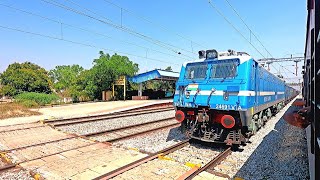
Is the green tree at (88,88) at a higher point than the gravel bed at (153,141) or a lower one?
higher

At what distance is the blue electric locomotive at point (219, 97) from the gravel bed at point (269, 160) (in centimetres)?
60

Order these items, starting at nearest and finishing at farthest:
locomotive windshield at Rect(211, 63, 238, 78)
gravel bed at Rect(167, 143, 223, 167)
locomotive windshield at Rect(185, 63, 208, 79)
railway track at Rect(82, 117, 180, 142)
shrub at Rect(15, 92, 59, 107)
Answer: gravel bed at Rect(167, 143, 223, 167) < locomotive windshield at Rect(211, 63, 238, 78) < locomotive windshield at Rect(185, 63, 208, 79) < railway track at Rect(82, 117, 180, 142) < shrub at Rect(15, 92, 59, 107)

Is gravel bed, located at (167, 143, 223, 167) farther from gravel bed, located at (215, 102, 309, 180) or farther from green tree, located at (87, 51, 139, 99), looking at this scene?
green tree, located at (87, 51, 139, 99)

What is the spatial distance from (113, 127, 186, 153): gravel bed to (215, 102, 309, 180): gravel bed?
2.37 metres

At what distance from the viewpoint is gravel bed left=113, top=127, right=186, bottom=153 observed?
784 cm

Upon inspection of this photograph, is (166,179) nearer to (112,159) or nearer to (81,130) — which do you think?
(112,159)

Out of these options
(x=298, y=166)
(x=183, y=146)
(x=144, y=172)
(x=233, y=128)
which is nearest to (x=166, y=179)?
(x=144, y=172)

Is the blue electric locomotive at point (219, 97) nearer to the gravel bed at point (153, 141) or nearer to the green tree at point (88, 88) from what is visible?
the gravel bed at point (153, 141)

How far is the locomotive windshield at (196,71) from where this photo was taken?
797cm

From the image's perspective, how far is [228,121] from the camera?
6879mm

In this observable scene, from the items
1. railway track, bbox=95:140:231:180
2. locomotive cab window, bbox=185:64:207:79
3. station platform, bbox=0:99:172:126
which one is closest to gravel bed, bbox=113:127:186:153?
railway track, bbox=95:140:231:180

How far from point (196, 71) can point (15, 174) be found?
6.05 metres

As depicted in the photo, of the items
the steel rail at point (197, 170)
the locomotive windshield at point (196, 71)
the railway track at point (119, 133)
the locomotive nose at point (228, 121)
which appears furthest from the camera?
the railway track at point (119, 133)

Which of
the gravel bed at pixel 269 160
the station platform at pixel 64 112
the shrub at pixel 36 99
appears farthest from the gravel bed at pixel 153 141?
the shrub at pixel 36 99
